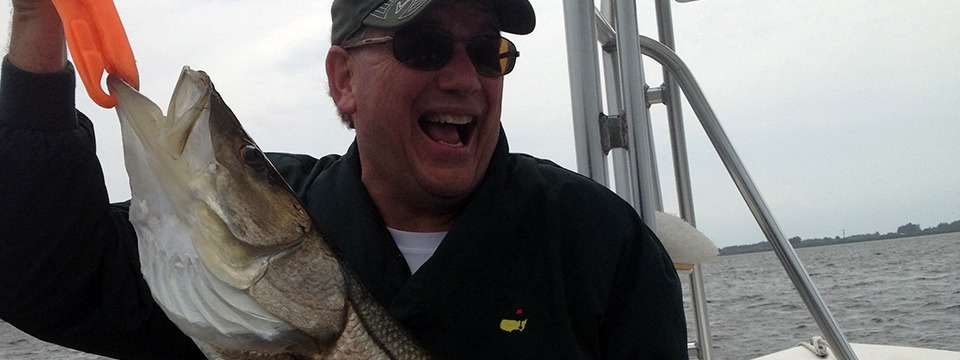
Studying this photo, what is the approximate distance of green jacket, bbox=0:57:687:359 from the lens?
2068 millimetres

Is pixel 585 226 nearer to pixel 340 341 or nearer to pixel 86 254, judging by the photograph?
pixel 340 341

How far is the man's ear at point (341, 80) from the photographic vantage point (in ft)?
9.89

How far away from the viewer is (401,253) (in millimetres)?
2775

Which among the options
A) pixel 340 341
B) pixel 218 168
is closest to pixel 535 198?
pixel 340 341

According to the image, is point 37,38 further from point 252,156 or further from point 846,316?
point 846,316

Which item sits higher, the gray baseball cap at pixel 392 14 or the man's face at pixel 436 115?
the gray baseball cap at pixel 392 14

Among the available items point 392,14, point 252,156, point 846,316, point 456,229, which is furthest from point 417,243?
point 846,316

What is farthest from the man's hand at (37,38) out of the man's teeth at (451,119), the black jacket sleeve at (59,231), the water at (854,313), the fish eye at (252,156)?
the water at (854,313)

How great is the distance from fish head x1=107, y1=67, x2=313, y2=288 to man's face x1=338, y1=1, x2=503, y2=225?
829mm

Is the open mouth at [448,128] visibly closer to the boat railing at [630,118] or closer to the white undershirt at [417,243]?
the white undershirt at [417,243]

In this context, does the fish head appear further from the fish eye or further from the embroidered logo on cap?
the embroidered logo on cap

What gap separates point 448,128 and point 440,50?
0.82 feet

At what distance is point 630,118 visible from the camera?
3115mm

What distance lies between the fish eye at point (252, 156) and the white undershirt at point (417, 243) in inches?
36.3
